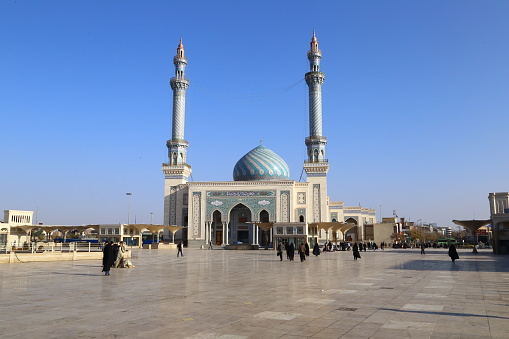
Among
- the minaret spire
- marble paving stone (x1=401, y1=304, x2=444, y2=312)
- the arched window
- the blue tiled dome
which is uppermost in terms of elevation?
the minaret spire

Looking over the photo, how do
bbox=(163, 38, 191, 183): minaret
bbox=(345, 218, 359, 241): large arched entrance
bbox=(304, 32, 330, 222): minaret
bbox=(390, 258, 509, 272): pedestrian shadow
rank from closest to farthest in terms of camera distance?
1. bbox=(390, 258, 509, 272): pedestrian shadow
2. bbox=(304, 32, 330, 222): minaret
3. bbox=(163, 38, 191, 183): minaret
4. bbox=(345, 218, 359, 241): large arched entrance

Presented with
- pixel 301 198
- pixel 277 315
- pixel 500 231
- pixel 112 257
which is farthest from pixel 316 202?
pixel 277 315

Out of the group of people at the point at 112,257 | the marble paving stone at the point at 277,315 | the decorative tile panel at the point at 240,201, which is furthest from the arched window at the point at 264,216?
the marble paving stone at the point at 277,315

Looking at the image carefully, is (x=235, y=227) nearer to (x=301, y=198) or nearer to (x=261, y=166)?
(x=261, y=166)

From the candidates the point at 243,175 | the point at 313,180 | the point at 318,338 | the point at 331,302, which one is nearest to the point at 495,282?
the point at 331,302

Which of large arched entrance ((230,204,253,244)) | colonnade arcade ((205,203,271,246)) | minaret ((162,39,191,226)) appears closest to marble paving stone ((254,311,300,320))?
colonnade arcade ((205,203,271,246))

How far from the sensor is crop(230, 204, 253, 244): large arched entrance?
51.5 metres

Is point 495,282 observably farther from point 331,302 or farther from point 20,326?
point 20,326

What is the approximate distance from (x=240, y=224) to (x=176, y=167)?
10.2m

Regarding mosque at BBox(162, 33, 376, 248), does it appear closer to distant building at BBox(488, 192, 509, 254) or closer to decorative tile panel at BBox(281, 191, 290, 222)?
decorative tile panel at BBox(281, 191, 290, 222)

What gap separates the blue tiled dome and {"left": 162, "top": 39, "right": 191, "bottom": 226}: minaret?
6.77m

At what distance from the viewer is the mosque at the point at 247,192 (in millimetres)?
48719

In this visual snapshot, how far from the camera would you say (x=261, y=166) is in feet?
173

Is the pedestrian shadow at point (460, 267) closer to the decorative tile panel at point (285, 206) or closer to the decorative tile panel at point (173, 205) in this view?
the decorative tile panel at point (285, 206)
